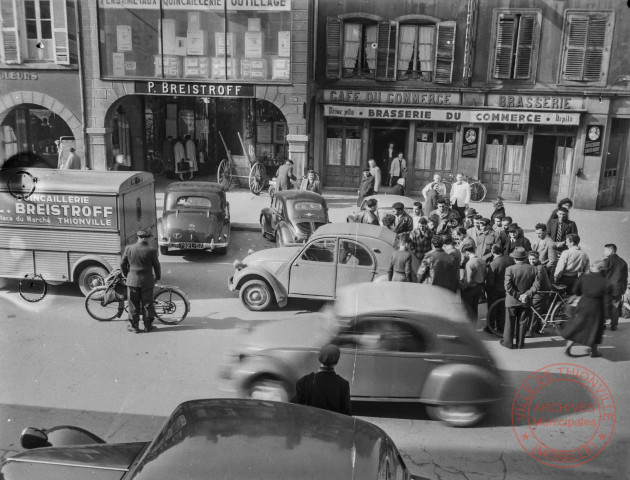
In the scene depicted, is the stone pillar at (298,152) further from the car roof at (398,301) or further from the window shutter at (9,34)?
the car roof at (398,301)

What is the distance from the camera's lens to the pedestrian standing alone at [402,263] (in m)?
9.27

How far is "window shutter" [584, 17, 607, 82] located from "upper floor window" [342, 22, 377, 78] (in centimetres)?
628

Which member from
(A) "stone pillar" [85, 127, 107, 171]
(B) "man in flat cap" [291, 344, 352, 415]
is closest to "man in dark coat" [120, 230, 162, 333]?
(B) "man in flat cap" [291, 344, 352, 415]

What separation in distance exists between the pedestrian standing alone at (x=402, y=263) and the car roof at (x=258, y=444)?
204 inches

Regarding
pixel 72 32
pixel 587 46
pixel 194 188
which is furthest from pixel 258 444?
pixel 587 46

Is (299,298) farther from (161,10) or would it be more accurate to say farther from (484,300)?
(161,10)

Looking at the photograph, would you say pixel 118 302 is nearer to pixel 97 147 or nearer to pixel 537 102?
pixel 97 147

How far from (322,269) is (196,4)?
31.2ft

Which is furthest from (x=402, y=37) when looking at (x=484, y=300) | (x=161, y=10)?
(x=484, y=300)

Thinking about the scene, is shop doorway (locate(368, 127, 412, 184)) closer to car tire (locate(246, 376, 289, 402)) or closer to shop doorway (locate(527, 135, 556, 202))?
shop doorway (locate(527, 135, 556, 202))

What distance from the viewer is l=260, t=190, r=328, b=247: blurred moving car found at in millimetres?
13031

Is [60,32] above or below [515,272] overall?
above

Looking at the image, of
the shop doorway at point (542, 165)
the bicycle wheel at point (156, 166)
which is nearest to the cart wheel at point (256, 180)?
the bicycle wheel at point (156, 166)

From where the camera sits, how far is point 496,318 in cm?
962
